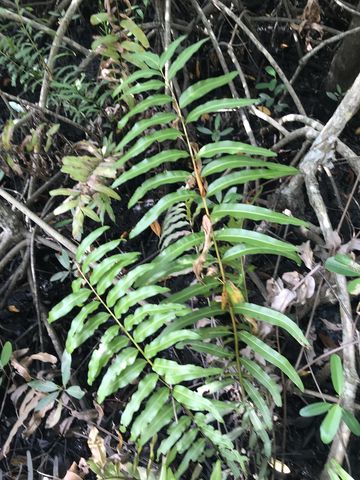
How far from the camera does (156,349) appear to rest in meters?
0.96

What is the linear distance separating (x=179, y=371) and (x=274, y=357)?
206mm

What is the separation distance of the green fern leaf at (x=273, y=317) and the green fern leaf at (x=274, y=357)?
5 cm

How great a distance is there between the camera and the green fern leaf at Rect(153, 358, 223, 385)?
94cm

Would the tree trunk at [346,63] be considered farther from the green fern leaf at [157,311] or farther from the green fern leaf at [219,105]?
the green fern leaf at [157,311]

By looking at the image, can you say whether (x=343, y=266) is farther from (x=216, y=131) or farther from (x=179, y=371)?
(x=216, y=131)

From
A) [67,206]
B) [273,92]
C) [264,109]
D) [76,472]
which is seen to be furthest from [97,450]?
[273,92]

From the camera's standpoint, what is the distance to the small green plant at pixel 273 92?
6.10 ft

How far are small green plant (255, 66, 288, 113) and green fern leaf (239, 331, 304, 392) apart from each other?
115 centimetres

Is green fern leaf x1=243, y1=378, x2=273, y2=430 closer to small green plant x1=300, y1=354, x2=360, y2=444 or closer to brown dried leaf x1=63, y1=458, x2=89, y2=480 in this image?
small green plant x1=300, y1=354, x2=360, y2=444

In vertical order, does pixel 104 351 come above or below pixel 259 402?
above

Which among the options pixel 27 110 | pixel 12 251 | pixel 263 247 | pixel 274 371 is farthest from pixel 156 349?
pixel 27 110

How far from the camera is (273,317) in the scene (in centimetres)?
97

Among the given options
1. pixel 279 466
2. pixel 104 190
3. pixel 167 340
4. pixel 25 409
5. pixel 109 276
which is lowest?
pixel 279 466

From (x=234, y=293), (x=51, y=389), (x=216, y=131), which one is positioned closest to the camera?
(x=234, y=293)
